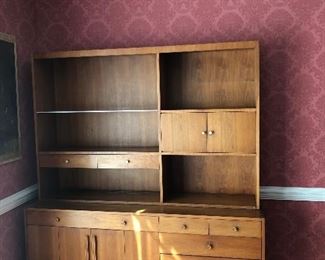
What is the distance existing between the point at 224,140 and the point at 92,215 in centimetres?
98

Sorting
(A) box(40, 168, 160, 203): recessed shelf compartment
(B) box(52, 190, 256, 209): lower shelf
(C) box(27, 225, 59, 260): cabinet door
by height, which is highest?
(A) box(40, 168, 160, 203): recessed shelf compartment

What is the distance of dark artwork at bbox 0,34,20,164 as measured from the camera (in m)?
2.63

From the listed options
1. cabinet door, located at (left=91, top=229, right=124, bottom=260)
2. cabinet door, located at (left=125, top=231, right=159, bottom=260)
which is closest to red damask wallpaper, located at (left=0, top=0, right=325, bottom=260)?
cabinet door, located at (left=91, top=229, right=124, bottom=260)

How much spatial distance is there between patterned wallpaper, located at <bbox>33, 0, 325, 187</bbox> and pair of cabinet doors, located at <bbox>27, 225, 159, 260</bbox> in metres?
0.95

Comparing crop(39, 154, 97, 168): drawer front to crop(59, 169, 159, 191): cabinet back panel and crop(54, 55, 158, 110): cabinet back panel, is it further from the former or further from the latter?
crop(54, 55, 158, 110): cabinet back panel

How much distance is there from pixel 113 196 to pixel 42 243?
0.56 metres

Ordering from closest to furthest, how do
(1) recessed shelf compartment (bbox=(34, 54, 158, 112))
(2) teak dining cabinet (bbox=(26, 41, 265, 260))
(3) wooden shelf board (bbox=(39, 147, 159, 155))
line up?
(2) teak dining cabinet (bbox=(26, 41, 265, 260)) → (3) wooden shelf board (bbox=(39, 147, 159, 155)) → (1) recessed shelf compartment (bbox=(34, 54, 158, 112))

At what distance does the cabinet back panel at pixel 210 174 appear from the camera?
9.40 ft

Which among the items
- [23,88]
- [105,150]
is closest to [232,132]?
[105,150]

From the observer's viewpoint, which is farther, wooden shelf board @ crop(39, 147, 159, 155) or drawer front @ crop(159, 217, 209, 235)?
wooden shelf board @ crop(39, 147, 159, 155)

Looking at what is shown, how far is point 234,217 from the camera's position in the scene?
8.15 ft

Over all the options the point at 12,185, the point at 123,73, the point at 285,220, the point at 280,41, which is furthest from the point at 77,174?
the point at 280,41

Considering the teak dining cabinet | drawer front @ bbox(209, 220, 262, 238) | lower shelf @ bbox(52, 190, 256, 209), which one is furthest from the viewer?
lower shelf @ bbox(52, 190, 256, 209)

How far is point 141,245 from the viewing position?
2635mm
